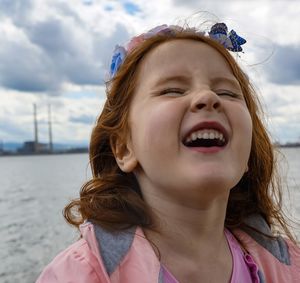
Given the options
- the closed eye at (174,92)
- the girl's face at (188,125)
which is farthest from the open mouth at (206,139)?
the closed eye at (174,92)

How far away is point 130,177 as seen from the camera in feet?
6.90

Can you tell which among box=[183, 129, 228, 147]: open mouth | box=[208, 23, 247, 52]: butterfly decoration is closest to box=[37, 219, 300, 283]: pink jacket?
box=[183, 129, 228, 147]: open mouth

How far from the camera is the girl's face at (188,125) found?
1.71 meters

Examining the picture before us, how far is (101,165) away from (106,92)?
32 cm

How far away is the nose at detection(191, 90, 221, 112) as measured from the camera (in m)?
1.75

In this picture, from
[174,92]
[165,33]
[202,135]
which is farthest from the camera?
[165,33]

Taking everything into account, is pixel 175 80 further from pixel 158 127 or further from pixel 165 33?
pixel 165 33

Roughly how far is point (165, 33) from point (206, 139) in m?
0.62

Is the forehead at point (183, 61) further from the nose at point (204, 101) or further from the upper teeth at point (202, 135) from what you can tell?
the upper teeth at point (202, 135)

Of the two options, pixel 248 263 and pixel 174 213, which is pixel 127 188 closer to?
pixel 174 213

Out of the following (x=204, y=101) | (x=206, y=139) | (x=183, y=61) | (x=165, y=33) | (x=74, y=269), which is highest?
(x=165, y=33)

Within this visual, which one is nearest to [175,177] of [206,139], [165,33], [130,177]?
[206,139]

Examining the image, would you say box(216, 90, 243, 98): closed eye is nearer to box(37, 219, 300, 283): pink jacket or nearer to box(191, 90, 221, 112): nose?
box(191, 90, 221, 112): nose

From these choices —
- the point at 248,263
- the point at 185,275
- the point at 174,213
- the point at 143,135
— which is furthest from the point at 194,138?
the point at 248,263
